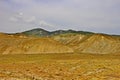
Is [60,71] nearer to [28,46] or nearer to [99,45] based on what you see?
[28,46]

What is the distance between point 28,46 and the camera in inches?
3718

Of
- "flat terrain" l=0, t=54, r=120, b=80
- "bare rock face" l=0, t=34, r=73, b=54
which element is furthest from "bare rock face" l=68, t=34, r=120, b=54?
"flat terrain" l=0, t=54, r=120, b=80

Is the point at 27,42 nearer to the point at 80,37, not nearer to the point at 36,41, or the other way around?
the point at 36,41

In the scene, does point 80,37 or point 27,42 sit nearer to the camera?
point 27,42

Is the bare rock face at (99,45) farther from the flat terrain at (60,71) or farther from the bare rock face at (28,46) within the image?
the flat terrain at (60,71)

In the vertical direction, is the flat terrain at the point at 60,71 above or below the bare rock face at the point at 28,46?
below

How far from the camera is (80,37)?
151250 mm

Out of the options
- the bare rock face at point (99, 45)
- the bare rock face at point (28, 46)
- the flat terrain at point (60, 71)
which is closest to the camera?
the flat terrain at point (60, 71)

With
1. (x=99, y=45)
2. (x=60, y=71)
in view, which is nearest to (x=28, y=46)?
(x=99, y=45)

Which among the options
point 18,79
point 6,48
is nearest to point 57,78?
point 18,79

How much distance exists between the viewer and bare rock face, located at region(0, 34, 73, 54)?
91062 millimetres

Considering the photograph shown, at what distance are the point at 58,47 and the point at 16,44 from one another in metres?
14.8

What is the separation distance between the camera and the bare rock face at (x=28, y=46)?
91.1m

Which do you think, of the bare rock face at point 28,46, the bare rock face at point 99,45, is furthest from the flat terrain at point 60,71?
the bare rock face at point 99,45
